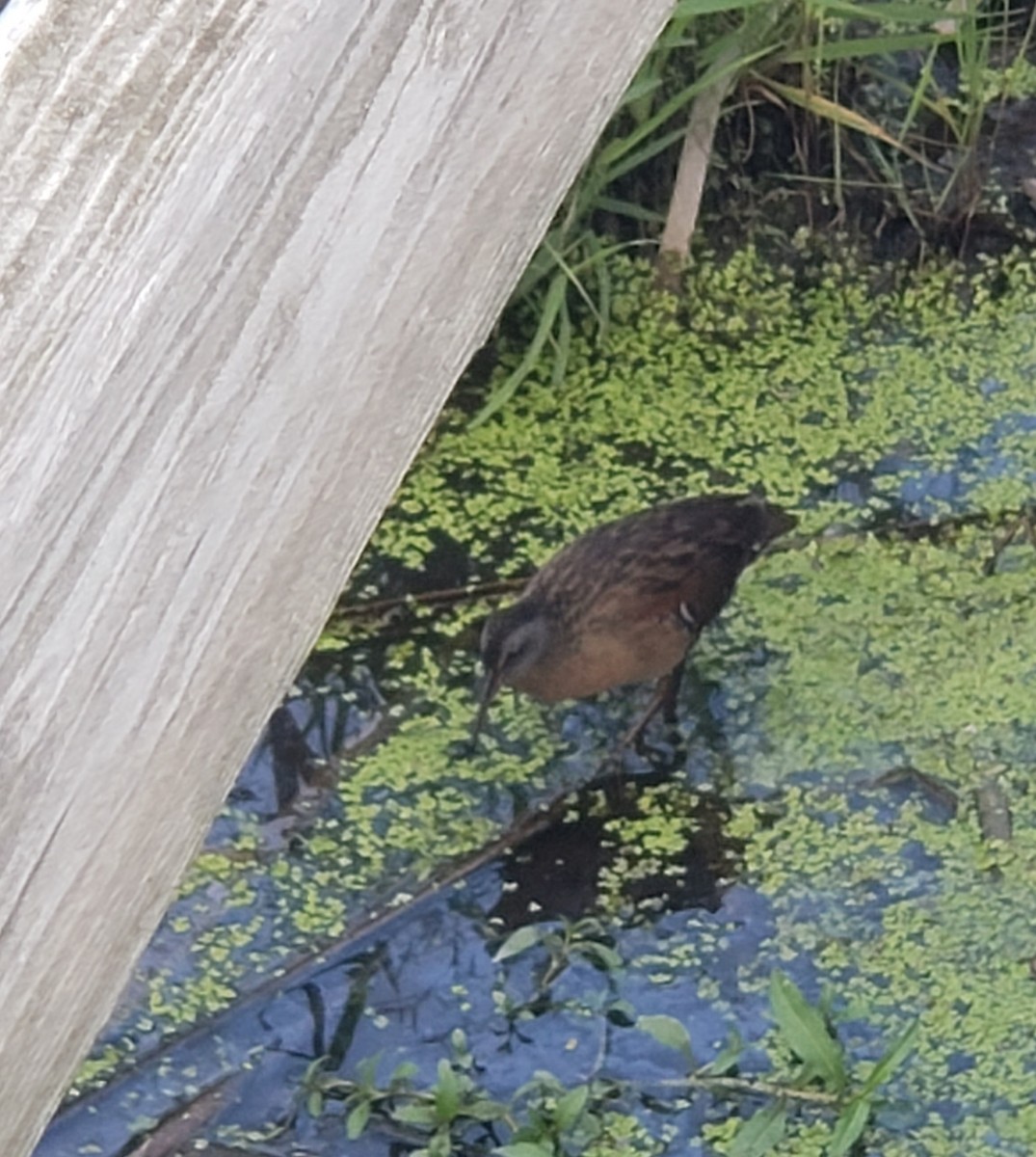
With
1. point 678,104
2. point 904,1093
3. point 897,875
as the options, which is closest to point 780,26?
point 678,104

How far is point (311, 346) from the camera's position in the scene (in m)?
0.81

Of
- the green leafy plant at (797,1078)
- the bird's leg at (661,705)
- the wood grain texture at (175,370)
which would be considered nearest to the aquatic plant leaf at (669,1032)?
the green leafy plant at (797,1078)

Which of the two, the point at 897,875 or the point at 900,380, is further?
the point at 900,380

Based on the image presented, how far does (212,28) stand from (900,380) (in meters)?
2.56

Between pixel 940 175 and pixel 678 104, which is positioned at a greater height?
pixel 678 104

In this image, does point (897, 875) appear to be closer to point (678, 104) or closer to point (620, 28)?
point (678, 104)

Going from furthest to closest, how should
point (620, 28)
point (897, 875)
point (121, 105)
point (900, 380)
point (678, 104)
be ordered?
1. point (900, 380)
2. point (678, 104)
3. point (897, 875)
4. point (620, 28)
5. point (121, 105)

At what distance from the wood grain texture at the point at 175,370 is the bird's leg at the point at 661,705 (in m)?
1.89

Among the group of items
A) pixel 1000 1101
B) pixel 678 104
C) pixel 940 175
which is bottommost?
A: pixel 1000 1101

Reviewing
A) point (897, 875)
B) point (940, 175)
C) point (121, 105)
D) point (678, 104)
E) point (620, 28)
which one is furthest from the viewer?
point (940, 175)

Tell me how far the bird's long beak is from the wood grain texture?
1811 millimetres

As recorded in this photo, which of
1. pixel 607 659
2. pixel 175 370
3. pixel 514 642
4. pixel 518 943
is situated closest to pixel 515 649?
pixel 514 642

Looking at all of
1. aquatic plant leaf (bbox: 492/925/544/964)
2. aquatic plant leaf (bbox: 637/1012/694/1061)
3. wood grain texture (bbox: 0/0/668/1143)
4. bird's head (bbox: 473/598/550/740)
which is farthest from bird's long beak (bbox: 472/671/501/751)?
wood grain texture (bbox: 0/0/668/1143)

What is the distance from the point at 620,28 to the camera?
35.8 inches
